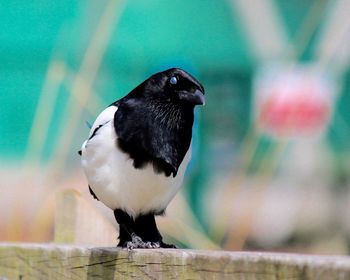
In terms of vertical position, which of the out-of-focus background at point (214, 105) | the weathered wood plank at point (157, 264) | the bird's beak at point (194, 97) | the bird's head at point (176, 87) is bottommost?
the weathered wood plank at point (157, 264)

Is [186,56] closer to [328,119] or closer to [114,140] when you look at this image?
[328,119]

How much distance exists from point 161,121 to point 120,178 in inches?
6.1

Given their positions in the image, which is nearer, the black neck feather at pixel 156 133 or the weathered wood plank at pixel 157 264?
the weathered wood plank at pixel 157 264

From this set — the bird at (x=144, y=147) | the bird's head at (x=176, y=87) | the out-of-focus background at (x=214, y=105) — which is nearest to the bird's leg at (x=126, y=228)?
the bird at (x=144, y=147)

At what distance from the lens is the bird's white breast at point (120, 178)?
6.10 feet

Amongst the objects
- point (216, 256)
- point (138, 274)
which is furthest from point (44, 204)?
point (216, 256)

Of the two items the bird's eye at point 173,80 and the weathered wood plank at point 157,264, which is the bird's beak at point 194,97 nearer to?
the bird's eye at point 173,80

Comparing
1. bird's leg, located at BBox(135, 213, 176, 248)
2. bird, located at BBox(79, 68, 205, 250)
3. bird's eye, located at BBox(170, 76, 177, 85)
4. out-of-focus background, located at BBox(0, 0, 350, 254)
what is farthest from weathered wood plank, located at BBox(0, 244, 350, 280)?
out-of-focus background, located at BBox(0, 0, 350, 254)

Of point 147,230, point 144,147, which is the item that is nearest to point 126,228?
point 147,230

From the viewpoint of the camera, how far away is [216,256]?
1206mm

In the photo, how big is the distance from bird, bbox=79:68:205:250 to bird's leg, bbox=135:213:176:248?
38mm

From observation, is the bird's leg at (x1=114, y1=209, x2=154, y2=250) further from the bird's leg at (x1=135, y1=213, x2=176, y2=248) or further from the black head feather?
the black head feather

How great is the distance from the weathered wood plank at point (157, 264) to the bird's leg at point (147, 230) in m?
0.35

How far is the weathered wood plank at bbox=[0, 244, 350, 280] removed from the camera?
102 cm
